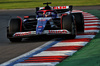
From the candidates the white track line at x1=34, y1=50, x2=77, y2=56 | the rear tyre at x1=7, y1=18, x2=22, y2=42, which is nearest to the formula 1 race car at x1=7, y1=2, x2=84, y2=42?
the rear tyre at x1=7, y1=18, x2=22, y2=42

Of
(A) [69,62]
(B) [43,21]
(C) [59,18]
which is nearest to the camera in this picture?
(A) [69,62]

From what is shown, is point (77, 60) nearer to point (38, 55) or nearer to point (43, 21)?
point (38, 55)

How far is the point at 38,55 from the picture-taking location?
8.66 metres

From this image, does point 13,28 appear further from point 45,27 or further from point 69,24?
point 69,24

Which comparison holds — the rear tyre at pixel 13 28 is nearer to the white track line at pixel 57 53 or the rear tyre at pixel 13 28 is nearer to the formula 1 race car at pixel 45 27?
the formula 1 race car at pixel 45 27

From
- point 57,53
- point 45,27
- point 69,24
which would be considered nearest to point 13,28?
point 45,27

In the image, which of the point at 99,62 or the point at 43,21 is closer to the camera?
the point at 99,62

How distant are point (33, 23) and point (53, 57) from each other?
4740 mm

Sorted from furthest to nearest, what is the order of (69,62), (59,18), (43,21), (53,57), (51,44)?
(59,18), (43,21), (51,44), (53,57), (69,62)

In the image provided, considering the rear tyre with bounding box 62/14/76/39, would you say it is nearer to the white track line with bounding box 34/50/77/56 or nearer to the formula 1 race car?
the formula 1 race car

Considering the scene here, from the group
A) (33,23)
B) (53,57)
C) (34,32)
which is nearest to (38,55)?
(53,57)

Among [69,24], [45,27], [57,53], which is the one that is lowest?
[57,53]

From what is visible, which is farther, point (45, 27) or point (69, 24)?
point (45, 27)

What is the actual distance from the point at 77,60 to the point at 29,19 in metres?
5.77
